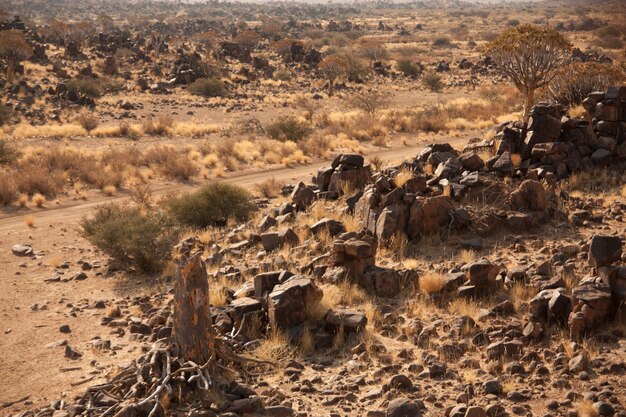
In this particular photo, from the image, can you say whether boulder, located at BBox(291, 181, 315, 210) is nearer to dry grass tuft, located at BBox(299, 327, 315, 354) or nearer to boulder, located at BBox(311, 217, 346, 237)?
boulder, located at BBox(311, 217, 346, 237)

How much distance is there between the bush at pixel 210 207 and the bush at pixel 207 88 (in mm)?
27007

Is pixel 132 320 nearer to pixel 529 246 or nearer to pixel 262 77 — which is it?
Answer: pixel 529 246

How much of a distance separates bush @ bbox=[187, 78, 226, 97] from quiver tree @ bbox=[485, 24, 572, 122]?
2407 centimetres

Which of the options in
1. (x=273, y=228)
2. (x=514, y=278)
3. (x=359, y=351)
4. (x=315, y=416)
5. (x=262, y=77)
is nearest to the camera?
(x=315, y=416)

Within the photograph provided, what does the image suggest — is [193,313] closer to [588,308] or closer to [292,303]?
[292,303]

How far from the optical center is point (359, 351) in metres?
9.32

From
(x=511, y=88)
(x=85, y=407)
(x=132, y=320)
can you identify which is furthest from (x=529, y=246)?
(x=511, y=88)

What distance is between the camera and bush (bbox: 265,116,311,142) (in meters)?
29.9

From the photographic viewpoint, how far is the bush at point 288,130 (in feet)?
98.2

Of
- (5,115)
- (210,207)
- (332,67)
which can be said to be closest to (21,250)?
(210,207)

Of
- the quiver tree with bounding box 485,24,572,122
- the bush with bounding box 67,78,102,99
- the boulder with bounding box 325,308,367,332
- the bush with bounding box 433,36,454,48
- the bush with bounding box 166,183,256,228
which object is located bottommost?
the bush with bounding box 166,183,256,228

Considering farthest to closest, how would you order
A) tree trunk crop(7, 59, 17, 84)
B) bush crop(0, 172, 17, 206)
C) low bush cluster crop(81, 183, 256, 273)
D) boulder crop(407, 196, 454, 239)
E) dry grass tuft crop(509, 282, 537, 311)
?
tree trunk crop(7, 59, 17, 84), bush crop(0, 172, 17, 206), low bush cluster crop(81, 183, 256, 273), boulder crop(407, 196, 454, 239), dry grass tuft crop(509, 282, 537, 311)

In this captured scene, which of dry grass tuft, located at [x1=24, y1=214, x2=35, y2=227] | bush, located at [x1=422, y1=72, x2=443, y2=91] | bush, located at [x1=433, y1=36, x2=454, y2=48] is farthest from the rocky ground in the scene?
bush, located at [x1=433, y1=36, x2=454, y2=48]

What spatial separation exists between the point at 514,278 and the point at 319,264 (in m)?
3.53
